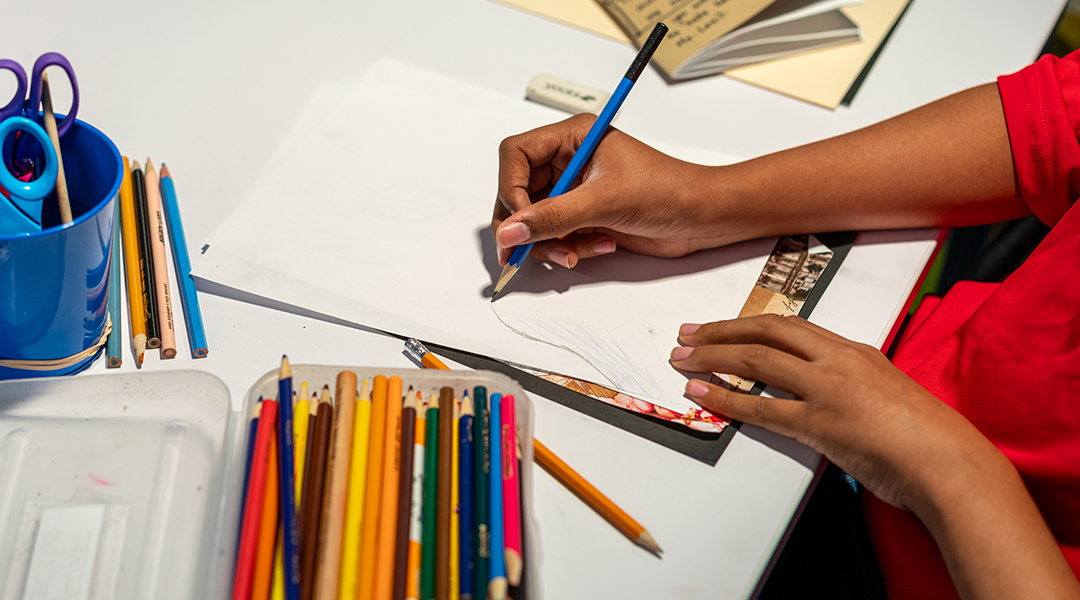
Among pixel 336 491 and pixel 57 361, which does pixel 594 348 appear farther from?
pixel 57 361

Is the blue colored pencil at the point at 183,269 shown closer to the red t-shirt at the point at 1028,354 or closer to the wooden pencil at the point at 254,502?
the wooden pencil at the point at 254,502

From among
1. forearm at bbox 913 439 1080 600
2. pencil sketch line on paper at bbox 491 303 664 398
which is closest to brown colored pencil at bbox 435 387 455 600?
pencil sketch line on paper at bbox 491 303 664 398

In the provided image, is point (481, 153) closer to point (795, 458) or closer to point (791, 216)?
point (791, 216)

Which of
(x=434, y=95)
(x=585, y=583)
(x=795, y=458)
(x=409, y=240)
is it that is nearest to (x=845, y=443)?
(x=795, y=458)

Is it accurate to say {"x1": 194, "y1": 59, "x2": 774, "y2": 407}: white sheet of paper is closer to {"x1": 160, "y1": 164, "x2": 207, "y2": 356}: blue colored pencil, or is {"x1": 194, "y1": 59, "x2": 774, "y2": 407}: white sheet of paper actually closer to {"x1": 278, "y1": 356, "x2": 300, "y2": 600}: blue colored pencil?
{"x1": 160, "y1": 164, "x2": 207, "y2": 356}: blue colored pencil

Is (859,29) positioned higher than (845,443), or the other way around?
Answer: (859,29)

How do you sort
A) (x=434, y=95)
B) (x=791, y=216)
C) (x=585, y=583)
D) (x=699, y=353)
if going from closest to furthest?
(x=585, y=583), (x=699, y=353), (x=791, y=216), (x=434, y=95)

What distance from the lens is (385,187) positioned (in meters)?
0.66

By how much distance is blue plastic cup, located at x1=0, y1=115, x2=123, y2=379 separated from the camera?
1.34ft

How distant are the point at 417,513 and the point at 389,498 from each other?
0.02 meters

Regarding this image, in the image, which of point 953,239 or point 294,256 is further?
point 953,239

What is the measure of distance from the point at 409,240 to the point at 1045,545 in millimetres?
518

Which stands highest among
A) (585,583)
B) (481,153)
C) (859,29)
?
(859,29)

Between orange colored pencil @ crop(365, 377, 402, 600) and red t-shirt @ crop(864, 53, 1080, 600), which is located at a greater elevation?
red t-shirt @ crop(864, 53, 1080, 600)
